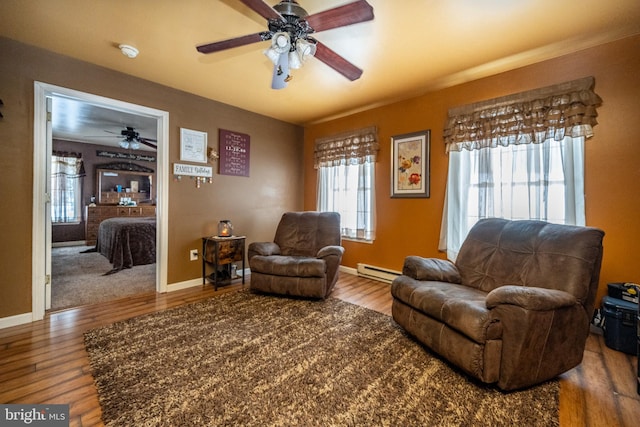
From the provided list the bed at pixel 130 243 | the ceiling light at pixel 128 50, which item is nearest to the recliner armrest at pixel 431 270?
the ceiling light at pixel 128 50

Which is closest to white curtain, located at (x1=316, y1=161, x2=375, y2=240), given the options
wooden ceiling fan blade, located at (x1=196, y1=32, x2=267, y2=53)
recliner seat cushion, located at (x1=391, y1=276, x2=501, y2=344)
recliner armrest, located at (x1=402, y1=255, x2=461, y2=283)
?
recliner armrest, located at (x1=402, y1=255, x2=461, y2=283)

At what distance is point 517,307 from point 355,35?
2.24 meters

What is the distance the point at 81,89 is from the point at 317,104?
261 centimetres

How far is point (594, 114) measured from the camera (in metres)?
2.20

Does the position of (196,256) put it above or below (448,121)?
below

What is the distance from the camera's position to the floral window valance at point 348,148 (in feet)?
12.2

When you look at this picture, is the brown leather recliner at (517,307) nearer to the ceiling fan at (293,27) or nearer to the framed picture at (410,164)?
the framed picture at (410,164)

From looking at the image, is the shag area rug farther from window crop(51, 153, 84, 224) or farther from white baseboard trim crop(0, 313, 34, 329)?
window crop(51, 153, 84, 224)

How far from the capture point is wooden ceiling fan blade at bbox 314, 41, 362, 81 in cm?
193

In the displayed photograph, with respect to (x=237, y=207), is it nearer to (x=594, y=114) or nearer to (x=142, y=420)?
(x=142, y=420)

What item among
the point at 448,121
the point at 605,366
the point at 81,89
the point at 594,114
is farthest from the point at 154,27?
the point at 605,366

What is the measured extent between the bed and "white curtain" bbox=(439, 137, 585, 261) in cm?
446

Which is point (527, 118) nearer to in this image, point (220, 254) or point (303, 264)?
point (303, 264)

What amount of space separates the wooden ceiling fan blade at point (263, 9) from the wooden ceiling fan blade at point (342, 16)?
0.18m
